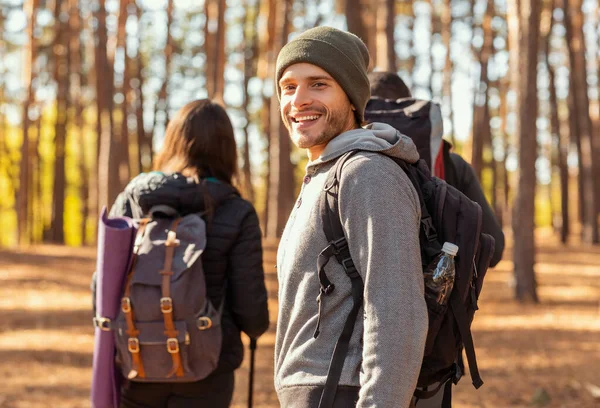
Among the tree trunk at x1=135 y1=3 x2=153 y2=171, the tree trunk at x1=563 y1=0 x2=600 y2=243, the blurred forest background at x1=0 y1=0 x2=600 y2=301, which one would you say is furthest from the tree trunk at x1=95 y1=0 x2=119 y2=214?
the tree trunk at x1=563 y1=0 x2=600 y2=243

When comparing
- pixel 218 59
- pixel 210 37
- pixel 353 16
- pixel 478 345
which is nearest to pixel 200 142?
pixel 478 345

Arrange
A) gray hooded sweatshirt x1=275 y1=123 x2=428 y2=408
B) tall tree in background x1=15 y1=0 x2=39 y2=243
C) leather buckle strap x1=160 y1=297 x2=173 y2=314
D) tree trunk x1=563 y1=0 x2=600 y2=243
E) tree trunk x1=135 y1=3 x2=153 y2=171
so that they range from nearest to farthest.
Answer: gray hooded sweatshirt x1=275 y1=123 x2=428 y2=408 < leather buckle strap x1=160 y1=297 x2=173 y2=314 < tall tree in background x1=15 y1=0 x2=39 y2=243 < tree trunk x1=563 y1=0 x2=600 y2=243 < tree trunk x1=135 y1=3 x2=153 y2=171

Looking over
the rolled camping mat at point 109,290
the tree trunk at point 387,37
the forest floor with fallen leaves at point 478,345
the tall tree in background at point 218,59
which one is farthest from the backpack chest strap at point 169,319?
the tall tree in background at point 218,59

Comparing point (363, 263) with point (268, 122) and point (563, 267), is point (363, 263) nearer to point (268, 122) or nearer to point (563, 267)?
point (563, 267)

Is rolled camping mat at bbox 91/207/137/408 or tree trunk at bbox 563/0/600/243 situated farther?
tree trunk at bbox 563/0/600/243

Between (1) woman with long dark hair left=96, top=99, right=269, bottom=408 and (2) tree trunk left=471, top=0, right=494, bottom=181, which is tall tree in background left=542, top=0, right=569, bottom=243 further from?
(1) woman with long dark hair left=96, top=99, right=269, bottom=408

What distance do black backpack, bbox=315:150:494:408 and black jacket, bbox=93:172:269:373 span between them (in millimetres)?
1420

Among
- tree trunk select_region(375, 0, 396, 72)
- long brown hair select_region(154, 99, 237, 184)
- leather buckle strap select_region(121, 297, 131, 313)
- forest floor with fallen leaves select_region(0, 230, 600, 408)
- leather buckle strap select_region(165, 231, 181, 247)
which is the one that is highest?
tree trunk select_region(375, 0, 396, 72)

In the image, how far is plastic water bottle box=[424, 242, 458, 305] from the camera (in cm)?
221

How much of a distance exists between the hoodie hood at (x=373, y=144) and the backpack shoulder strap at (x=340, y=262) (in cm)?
6

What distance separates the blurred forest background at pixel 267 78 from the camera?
45.8 feet

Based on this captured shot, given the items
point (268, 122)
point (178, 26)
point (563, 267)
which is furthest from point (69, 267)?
point (178, 26)

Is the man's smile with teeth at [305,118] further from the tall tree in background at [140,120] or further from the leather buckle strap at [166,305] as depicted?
the tall tree in background at [140,120]

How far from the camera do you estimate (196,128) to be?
12.4 feet
